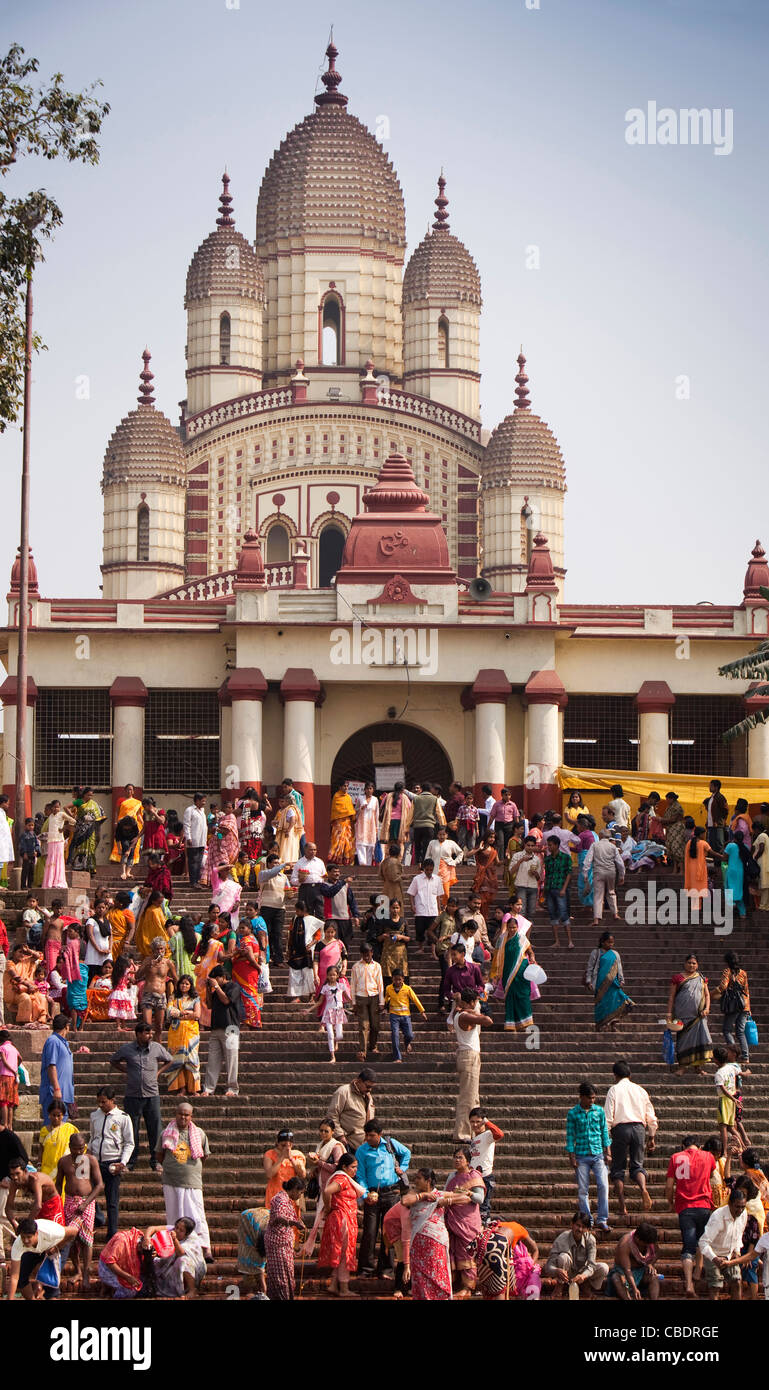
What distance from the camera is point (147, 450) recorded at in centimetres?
5647

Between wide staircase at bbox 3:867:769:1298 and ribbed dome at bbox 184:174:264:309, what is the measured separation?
119ft

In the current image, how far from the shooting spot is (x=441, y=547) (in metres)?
37.8

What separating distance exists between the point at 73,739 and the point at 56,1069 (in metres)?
17.4

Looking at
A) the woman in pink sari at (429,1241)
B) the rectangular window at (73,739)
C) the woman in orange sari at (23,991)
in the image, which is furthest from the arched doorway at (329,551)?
the woman in pink sari at (429,1241)

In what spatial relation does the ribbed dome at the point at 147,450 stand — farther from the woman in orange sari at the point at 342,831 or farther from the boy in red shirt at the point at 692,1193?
the boy in red shirt at the point at 692,1193

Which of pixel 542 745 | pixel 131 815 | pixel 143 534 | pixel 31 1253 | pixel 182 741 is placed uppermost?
pixel 143 534

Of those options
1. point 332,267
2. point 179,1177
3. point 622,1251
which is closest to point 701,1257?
point 622,1251

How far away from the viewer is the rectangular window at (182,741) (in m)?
37.2

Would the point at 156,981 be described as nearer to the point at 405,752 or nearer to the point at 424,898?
the point at 424,898

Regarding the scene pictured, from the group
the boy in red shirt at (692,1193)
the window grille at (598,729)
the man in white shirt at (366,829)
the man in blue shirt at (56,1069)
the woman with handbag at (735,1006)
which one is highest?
the window grille at (598,729)

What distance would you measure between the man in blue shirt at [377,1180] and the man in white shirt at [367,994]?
121 inches

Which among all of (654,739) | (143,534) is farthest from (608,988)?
(143,534)

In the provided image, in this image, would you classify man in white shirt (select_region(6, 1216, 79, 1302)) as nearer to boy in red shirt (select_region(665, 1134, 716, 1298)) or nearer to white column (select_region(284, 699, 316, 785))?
boy in red shirt (select_region(665, 1134, 716, 1298))
